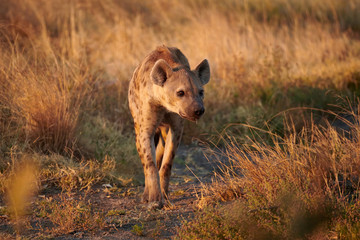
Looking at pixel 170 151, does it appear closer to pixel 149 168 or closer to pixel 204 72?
pixel 149 168

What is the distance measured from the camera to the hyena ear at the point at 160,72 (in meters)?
4.31

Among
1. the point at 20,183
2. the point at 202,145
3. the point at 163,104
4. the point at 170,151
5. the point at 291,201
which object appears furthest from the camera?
the point at 202,145

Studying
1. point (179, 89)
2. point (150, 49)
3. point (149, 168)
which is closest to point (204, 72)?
point (179, 89)

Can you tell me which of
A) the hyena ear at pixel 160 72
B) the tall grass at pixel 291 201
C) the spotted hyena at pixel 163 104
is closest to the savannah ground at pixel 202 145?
the tall grass at pixel 291 201

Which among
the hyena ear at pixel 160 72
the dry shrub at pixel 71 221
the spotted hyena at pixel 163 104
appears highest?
the hyena ear at pixel 160 72

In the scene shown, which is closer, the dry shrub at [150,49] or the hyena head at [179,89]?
the hyena head at [179,89]

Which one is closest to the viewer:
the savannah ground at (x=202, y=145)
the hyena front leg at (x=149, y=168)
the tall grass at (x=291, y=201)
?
the tall grass at (x=291, y=201)

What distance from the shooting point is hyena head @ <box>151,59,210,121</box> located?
4133 mm

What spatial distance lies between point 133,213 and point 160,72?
1243mm

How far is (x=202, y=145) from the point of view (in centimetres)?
677

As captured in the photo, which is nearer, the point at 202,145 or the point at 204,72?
the point at 204,72

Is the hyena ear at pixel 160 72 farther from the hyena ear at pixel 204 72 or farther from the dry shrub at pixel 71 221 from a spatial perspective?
the dry shrub at pixel 71 221

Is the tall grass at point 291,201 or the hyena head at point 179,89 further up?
the hyena head at point 179,89

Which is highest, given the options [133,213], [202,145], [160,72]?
[160,72]
